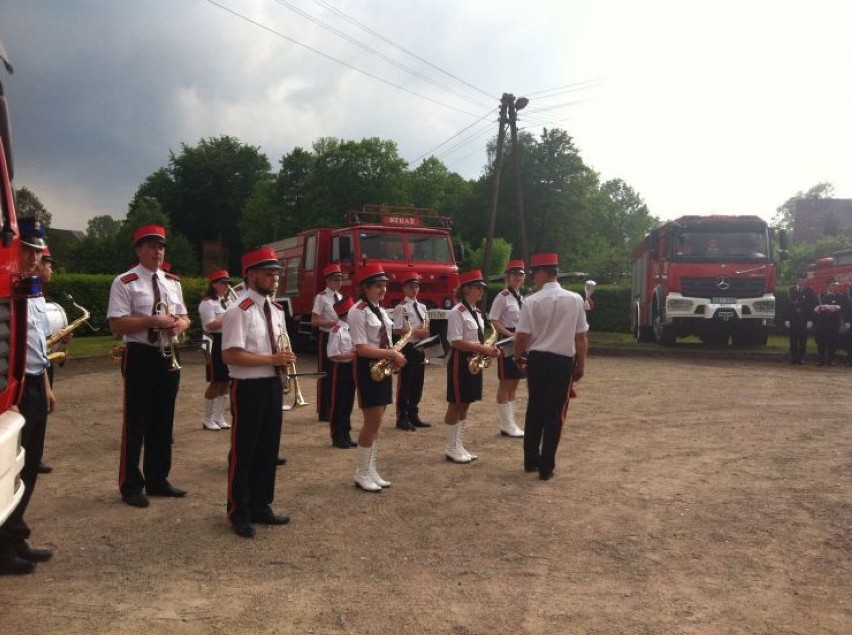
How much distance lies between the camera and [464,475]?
696 centimetres

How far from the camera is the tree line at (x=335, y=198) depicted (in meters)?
50.4

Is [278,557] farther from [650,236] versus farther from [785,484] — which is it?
[650,236]

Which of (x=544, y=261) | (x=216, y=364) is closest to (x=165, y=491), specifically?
(x=216, y=364)

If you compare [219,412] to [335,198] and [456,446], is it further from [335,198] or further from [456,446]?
[335,198]

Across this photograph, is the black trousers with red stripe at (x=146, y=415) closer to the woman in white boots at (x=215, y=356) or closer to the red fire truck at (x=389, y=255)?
the woman in white boots at (x=215, y=356)

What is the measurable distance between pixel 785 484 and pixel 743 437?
214 cm

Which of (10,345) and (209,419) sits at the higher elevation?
(10,345)

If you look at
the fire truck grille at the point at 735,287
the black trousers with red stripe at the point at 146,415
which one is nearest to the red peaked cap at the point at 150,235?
the black trousers with red stripe at the point at 146,415

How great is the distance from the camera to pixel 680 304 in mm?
18359

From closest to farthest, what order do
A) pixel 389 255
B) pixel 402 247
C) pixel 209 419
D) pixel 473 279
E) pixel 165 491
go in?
pixel 165 491, pixel 473 279, pixel 209 419, pixel 389 255, pixel 402 247

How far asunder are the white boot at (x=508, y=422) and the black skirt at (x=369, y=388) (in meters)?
2.90

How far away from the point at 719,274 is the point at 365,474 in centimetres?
1413

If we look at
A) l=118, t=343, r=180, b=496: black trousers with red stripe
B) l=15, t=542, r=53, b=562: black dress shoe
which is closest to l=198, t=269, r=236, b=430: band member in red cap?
l=118, t=343, r=180, b=496: black trousers with red stripe

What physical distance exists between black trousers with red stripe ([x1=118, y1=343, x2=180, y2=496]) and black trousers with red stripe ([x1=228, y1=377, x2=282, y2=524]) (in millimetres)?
941
